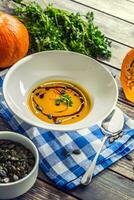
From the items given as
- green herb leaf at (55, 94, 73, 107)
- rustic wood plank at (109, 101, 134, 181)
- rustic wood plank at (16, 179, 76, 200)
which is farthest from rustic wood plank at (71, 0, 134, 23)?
rustic wood plank at (16, 179, 76, 200)

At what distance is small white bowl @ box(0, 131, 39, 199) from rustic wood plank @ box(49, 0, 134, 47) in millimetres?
549

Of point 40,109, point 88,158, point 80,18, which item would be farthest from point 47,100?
point 80,18

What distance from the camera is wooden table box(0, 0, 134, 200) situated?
909 millimetres

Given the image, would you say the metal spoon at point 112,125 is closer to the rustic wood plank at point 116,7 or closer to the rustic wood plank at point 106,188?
the rustic wood plank at point 106,188

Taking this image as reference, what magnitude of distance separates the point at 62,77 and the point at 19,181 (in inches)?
13.6

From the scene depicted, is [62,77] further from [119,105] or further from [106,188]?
[106,188]

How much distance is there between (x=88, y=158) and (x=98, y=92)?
0.17 meters

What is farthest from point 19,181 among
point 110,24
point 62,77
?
point 110,24

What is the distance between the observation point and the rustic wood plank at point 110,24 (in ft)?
4.49

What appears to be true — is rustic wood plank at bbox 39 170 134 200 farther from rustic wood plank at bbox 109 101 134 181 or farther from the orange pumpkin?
the orange pumpkin

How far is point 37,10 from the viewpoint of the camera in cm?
129

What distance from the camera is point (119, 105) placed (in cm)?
112

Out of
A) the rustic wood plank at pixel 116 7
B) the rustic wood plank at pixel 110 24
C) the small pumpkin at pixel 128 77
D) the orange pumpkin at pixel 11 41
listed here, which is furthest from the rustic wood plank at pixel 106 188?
the rustic wood plank at pixel 116 7

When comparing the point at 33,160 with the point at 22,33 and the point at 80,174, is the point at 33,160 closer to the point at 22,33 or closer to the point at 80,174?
the point at 80,174
